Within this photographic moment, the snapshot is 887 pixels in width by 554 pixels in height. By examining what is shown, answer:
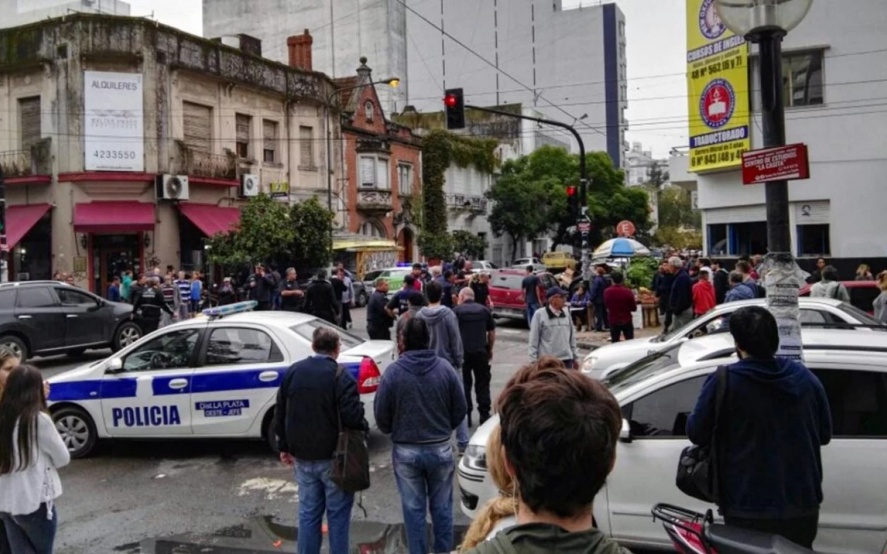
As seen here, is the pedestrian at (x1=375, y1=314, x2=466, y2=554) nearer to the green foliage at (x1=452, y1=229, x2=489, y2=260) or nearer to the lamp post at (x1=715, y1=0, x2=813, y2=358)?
the lamp post at (x1=715, y1=0, x2=813, y2=358)

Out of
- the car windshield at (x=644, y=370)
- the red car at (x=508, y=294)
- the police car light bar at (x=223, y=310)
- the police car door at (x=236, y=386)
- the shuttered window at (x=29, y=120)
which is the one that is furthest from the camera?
the shuttered window at (x=29, y=120)

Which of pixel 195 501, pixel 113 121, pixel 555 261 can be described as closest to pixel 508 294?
pixel 195 501

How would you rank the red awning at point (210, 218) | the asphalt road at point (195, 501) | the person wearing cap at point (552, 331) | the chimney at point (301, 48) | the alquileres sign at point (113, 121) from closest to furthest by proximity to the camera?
the asphalt road at point (195, 501) < the person wearing cap at point (552, 331) < the alquileres sign at point (113, 121) < the red awning at point (210, 218) < the chimney at point (301, 48)

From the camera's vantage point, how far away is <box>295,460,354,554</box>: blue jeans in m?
5.18

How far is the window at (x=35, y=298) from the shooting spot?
15.1m

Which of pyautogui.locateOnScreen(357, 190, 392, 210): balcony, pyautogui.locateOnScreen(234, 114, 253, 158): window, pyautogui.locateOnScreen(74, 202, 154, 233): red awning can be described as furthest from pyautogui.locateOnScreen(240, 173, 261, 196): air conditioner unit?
pyautogui.locateOnScreen(357, 190, 392, 210): balcony

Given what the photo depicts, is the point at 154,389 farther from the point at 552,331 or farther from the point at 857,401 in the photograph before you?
the point at 857,401

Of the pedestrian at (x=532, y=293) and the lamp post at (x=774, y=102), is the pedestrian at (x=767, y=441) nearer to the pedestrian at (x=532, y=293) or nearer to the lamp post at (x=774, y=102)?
the lamp post at (x=774, y=102)

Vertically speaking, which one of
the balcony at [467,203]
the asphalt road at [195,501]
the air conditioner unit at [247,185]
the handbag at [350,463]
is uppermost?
the balcony at [467,203]

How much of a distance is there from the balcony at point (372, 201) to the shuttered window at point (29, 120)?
16.1m

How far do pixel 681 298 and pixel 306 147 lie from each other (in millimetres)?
24136

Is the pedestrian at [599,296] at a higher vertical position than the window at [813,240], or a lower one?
lower

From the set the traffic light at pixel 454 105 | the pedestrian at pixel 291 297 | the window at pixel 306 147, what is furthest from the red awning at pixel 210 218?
the pedestrian at pixel 291 297

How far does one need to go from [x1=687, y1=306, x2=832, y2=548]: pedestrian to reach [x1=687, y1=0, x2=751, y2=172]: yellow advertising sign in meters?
20.1
